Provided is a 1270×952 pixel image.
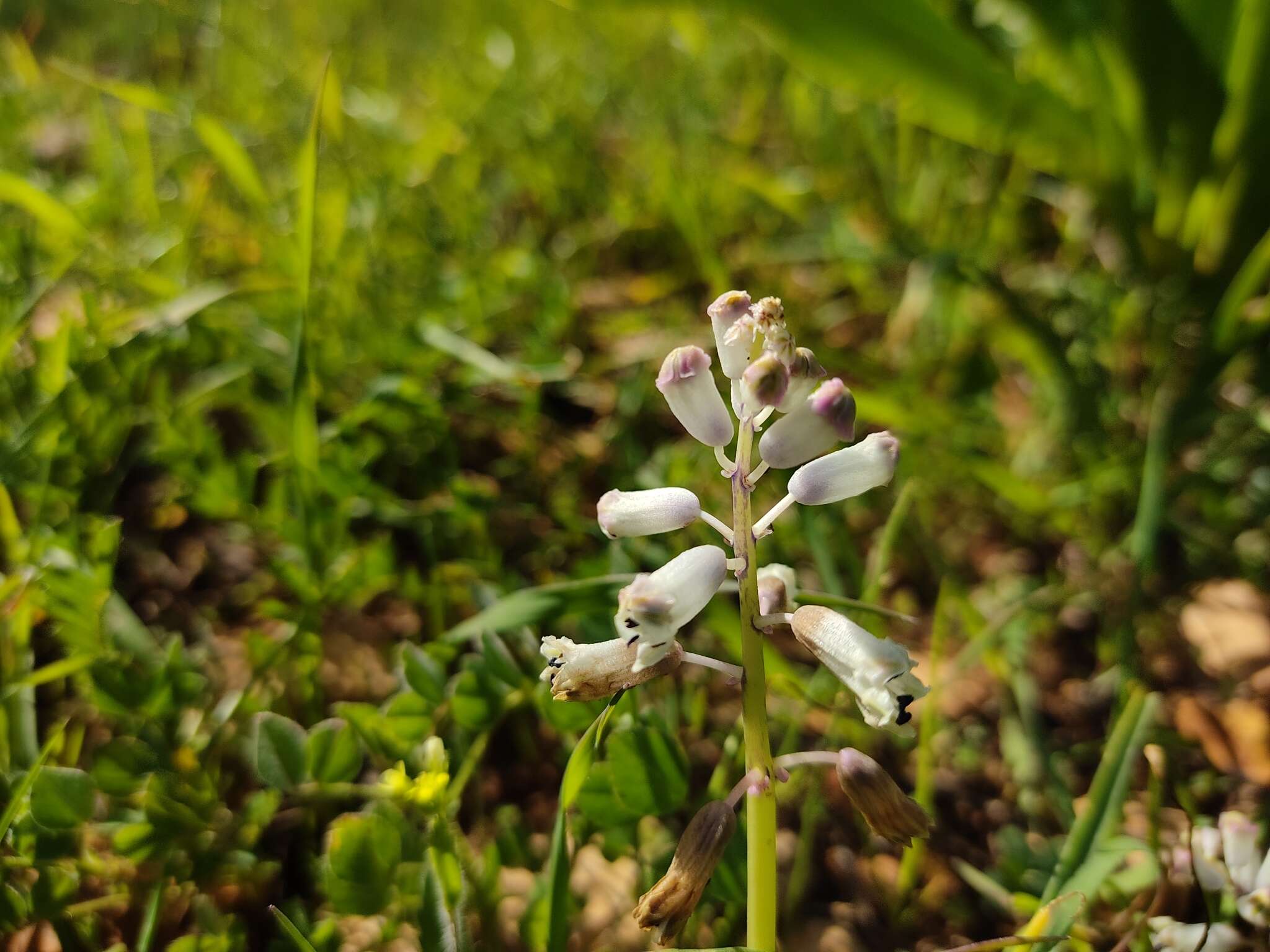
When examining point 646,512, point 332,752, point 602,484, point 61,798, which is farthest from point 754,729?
point 602,484

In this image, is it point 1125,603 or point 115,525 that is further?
point 1125,603

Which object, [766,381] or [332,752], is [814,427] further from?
[332,752]

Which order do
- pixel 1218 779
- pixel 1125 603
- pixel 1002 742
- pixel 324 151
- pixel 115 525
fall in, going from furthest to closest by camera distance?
1. pixel 324 151
2. pixel 1125 603
3. pixel 1002 742
4. pixel 1218 779
5. pixel 115 525

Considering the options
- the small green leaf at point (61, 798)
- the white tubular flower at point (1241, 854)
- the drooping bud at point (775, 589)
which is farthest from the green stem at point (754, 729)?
the small green leaf at point (61, 798)

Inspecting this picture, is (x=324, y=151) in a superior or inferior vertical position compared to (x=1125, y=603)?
superior

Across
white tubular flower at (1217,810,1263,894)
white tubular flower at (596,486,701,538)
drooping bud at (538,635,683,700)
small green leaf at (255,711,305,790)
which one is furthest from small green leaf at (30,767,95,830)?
white tubular flower at (1217,810,1263,894)

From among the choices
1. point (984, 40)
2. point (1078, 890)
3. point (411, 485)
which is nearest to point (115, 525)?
point (411, 485)

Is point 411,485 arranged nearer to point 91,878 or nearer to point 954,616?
point 91,878
